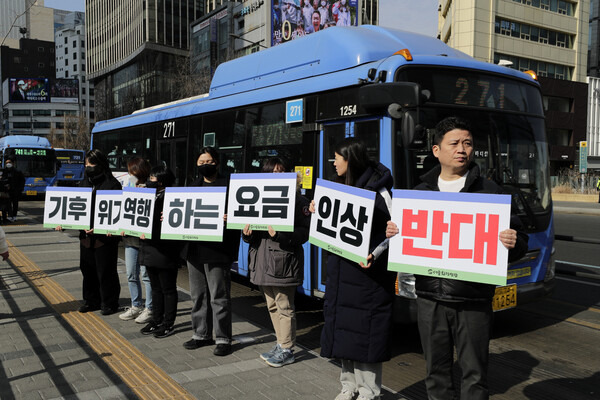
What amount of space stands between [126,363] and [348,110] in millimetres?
3437

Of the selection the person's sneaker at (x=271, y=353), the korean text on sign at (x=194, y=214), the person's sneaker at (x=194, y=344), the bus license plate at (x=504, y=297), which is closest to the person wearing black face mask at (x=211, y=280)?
the person's sneaker at (x=194, y=344)

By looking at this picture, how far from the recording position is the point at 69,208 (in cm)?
664

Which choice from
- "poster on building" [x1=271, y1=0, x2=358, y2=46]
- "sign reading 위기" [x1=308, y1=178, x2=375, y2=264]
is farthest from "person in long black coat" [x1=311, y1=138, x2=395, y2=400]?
"poster on building" [x1=271, y1=0, x2=358, y2=46]

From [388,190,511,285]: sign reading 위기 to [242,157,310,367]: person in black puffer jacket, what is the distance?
1.52 meters

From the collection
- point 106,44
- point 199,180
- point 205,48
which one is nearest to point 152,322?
point 199,180

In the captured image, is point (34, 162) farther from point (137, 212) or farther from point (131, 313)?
point (137, 212)

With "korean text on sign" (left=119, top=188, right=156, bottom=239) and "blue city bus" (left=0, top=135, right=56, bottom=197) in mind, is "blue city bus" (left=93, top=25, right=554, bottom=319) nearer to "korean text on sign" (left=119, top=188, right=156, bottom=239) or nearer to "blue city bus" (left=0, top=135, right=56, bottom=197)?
"korean text on sign" (left=119, top=188, right=156, bottom=239)

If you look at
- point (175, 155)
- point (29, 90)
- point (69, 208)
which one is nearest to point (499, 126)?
point (69, 208)

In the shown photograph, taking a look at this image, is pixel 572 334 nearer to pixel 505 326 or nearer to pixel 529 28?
pixel 505 326

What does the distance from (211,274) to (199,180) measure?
0.99 m

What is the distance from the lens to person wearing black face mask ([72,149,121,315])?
6465 millimetres

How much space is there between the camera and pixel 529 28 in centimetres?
4794

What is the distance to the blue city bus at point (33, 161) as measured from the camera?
29.7 m

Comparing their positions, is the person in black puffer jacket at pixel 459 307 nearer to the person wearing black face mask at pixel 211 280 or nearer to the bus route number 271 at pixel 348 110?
the person wearing black face mask at pixel 211 280
